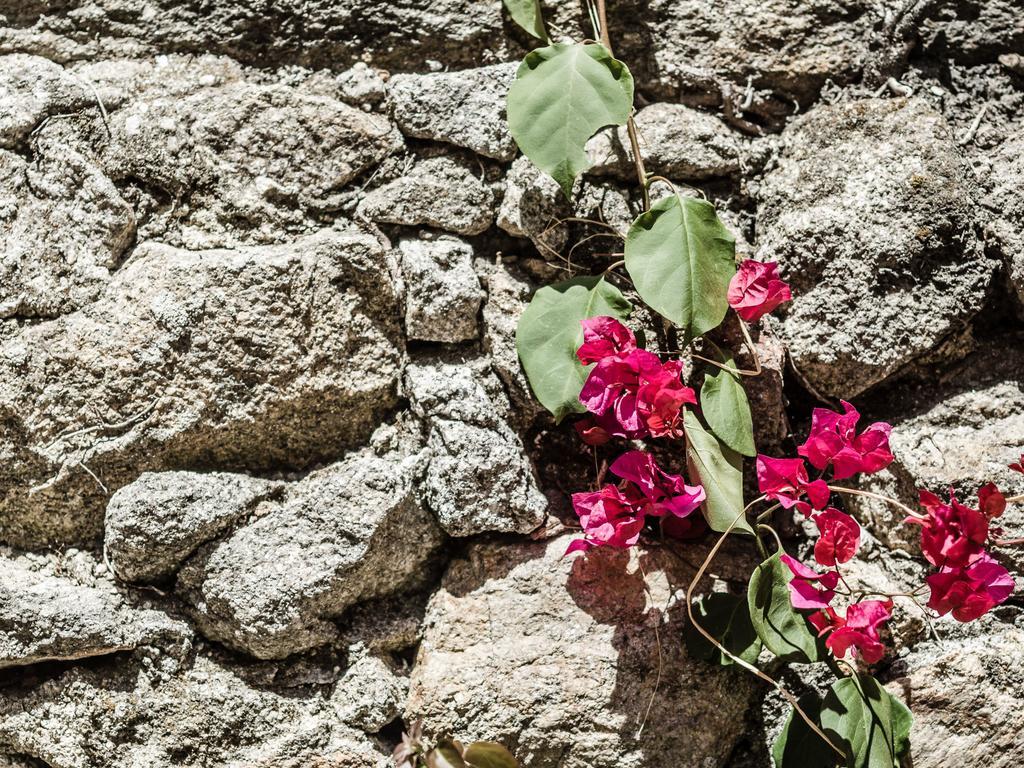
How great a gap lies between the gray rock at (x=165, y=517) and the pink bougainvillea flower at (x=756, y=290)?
2.39 ft

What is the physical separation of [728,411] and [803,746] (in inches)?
17.8

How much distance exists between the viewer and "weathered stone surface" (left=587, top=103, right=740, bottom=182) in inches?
56.6

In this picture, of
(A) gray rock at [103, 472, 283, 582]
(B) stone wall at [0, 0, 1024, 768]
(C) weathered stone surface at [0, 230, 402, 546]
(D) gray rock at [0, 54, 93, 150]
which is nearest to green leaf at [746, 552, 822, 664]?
(B) stone wall at [0, 0, 1024, 768]

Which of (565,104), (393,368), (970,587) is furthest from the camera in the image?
(393,368)

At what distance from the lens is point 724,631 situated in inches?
50.2

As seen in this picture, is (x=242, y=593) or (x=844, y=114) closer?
(x=242, y=593)

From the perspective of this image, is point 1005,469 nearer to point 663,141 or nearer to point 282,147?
point 663,141

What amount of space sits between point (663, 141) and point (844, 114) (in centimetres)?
29

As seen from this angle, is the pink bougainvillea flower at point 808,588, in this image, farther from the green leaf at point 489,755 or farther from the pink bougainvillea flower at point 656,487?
the green leaf at point 489,755

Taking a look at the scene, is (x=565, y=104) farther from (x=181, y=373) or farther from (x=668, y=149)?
(x=181, y=373)

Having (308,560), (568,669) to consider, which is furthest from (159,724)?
(568,669)

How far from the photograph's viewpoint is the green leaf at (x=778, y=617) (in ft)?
4.03

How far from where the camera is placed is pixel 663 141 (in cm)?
144

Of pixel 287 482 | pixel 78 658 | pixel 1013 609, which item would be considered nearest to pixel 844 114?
pixel 1013 609
